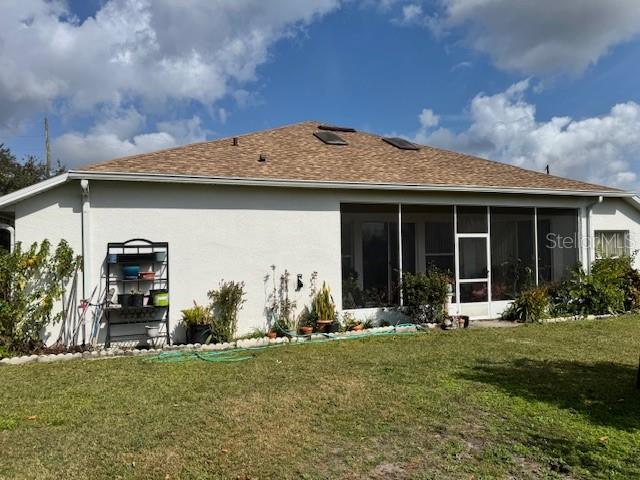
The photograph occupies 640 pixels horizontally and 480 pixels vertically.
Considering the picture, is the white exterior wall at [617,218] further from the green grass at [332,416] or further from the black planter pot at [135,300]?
the black planter pot at [135,300]

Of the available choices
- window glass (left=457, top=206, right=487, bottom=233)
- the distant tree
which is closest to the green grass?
window glass (left=457, top=206, right=487, bottom=233)

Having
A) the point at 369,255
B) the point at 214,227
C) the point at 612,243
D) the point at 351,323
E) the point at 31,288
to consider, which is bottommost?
the point at 351,323

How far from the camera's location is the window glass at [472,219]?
12.2 m

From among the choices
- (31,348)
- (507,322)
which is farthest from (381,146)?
(31,348)

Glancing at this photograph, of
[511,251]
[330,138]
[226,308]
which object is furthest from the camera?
[330,138]

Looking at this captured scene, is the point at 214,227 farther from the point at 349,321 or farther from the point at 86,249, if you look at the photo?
the point at 349,321

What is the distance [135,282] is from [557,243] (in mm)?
11017

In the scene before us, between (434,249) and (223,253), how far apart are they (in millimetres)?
5194

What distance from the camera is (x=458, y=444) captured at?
4.37m

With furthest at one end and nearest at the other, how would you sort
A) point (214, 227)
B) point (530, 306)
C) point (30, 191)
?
point (530, 306)
point (214, 227)
point (30, 191)

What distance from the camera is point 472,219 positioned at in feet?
40.4

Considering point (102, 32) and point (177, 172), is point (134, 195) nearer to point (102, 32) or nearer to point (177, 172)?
point (177, 172)

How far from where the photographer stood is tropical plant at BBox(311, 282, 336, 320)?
10.5 m

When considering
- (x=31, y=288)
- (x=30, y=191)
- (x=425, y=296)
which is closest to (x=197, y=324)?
(x=31, y=288)
